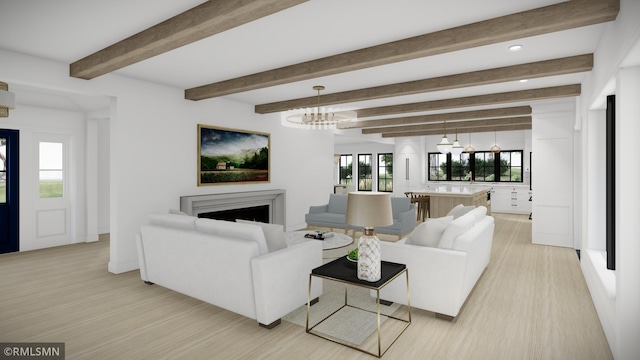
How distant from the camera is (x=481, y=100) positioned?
228 inches

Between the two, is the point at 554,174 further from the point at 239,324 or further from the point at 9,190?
the point at 9,190

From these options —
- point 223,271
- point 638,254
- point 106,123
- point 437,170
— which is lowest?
point 223,271

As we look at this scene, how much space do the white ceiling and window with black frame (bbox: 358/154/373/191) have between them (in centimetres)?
892

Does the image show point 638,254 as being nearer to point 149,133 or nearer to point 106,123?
point 149,133

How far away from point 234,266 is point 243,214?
363cm

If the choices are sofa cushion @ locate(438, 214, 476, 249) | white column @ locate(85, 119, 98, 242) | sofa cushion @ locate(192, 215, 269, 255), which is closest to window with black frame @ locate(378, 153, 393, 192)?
white column @ locate(85, 119, 98, 242)

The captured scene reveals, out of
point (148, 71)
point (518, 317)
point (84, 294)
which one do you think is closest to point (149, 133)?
point (148, 71)

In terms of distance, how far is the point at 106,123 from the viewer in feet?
23.6

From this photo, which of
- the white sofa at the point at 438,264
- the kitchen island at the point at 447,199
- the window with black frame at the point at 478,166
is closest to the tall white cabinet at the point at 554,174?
the kitchen island at the point at 447,199

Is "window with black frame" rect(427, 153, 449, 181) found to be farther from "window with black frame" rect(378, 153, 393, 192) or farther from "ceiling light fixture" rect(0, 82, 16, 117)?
"ceiling light fixture" rect(0, 82, 16, 117)

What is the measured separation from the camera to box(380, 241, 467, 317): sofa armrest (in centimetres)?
294

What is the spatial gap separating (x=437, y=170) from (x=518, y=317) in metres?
9.50

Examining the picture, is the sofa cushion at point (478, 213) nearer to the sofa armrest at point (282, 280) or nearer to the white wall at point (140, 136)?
the sofa armrest at point (282, 280)

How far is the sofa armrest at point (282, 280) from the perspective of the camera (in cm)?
277
